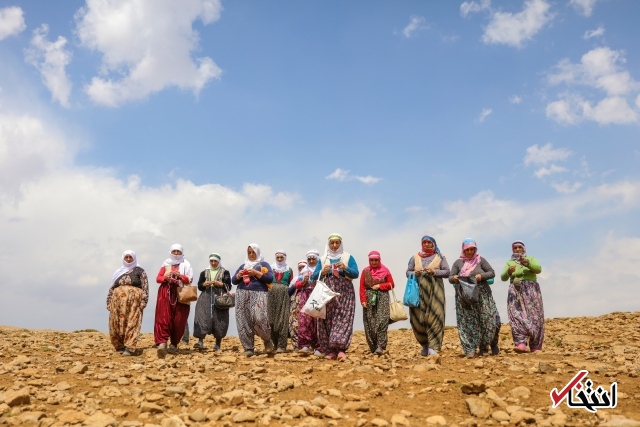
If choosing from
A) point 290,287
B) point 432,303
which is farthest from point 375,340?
point 290,287

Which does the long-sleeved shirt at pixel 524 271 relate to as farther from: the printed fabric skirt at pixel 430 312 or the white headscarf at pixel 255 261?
the white headscarf at pixel 255 261

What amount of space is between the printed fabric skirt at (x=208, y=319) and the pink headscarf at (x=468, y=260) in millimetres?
4718

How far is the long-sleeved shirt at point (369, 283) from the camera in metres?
8.81

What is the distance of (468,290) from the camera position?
8578mm

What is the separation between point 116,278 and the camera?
975 centimetres

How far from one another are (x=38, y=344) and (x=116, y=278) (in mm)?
4720

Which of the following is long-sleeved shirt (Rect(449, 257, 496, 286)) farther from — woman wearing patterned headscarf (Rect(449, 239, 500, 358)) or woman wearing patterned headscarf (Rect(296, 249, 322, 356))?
woman wearing patterned headscarf (Rect(296, 249, 322, 356))

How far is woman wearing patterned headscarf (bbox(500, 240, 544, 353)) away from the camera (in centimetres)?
948

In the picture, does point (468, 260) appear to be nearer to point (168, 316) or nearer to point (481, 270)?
point (481, 270)

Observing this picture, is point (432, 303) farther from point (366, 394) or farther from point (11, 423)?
point (11, 423)

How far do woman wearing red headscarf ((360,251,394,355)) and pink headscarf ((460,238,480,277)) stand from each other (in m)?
1.15

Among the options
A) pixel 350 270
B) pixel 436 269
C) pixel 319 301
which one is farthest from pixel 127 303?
pixel 436 269

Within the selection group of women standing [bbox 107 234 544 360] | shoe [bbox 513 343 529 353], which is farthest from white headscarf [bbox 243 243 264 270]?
shoe [bbox 513 343 529 353]

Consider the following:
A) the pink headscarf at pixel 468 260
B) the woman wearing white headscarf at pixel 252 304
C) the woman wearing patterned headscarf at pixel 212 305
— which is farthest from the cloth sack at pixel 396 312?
the woman wearing patterned headscarf at pixel 212 305
